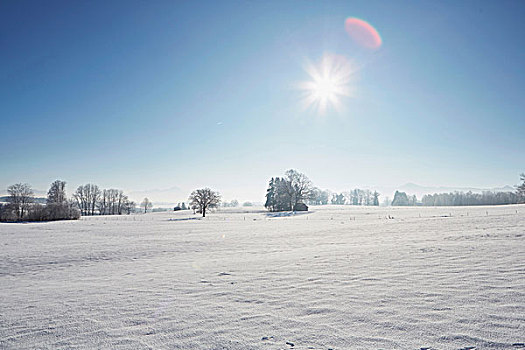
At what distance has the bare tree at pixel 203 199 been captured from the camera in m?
61.9

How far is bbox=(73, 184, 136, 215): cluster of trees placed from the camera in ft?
318

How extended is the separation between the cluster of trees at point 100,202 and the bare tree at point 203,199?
51542mm

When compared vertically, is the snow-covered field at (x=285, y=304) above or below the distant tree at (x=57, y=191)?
below

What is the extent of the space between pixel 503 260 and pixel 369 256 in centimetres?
432

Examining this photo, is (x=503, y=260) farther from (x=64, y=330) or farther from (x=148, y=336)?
(x=64, y=330)

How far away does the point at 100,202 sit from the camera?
99.6 m

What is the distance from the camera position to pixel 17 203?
61188 millimetres

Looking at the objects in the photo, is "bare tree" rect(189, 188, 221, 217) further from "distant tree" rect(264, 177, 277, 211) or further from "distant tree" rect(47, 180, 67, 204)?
"distant tree" rect(47, 180, 67, 204)

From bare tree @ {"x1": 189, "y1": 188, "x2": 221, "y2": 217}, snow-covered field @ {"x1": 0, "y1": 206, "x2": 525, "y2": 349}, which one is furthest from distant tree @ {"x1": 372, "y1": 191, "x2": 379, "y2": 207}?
snow-covered field @ {"x1": 0, "y1": 206, "x2": 525, "y2": 349}

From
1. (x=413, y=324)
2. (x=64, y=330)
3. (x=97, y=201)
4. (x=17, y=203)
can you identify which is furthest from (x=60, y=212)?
(x=413, y=324)

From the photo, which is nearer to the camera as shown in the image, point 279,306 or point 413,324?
point 413,324

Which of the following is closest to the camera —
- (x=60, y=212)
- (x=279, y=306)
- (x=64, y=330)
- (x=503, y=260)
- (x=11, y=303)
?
(x=64, y=330)

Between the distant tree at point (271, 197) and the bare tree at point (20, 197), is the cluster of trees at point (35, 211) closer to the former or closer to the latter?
the bare tree at point (20, 197)

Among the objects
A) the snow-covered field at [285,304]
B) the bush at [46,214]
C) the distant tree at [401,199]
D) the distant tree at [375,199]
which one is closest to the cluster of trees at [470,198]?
the distant tree at [401,199]
